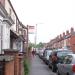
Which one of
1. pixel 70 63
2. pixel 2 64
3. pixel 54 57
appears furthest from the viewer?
pixel 54 57

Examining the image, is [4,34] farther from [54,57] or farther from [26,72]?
[54,57]

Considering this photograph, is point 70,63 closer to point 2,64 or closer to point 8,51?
point 8,51

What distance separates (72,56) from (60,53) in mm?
11725

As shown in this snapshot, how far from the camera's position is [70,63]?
1736 cm

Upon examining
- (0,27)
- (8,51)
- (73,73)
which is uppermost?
(0,27)

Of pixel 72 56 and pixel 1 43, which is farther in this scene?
pixel 1 43

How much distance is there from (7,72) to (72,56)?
8.86 meters

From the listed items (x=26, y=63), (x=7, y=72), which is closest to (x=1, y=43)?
(x=26, y=63)

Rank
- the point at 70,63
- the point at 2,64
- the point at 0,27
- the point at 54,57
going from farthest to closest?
1. the point at 54,57
2. the point at 0,27
3. the point at 70,63
4. the point at 2,64

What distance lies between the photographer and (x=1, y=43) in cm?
2294

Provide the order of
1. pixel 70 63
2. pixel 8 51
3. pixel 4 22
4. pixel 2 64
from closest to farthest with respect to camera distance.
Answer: pixel 2 64
pixel 8 51
pixel 70 63
pixel 4 22

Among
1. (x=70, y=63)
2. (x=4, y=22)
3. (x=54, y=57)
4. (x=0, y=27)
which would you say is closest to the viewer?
(x=70, y=63)

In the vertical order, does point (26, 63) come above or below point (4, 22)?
below

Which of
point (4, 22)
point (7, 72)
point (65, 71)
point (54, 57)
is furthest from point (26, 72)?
point (54, 57)
